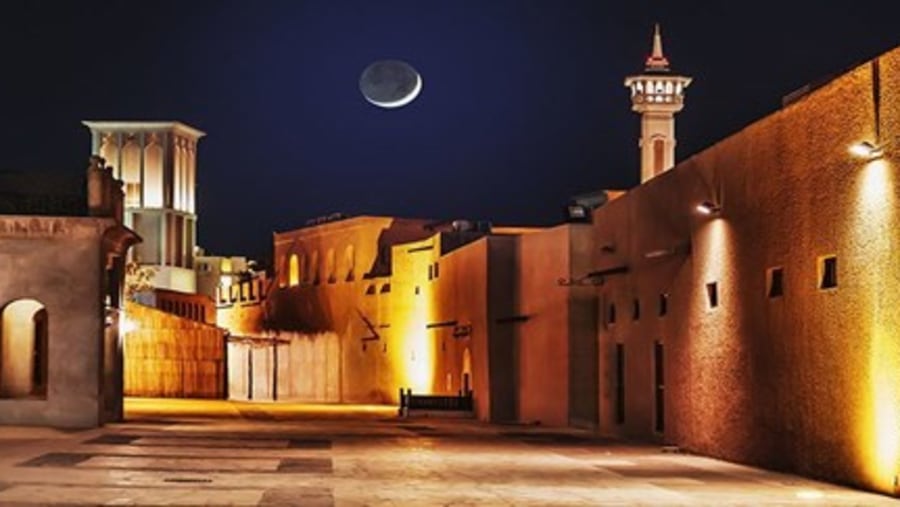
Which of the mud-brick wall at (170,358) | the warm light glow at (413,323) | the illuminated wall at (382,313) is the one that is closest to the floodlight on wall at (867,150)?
the illuminated wall at (382,313)

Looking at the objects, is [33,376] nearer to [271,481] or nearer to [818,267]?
[271,481]

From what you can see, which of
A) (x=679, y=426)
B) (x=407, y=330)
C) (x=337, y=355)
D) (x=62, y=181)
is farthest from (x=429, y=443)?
(x=337, y=355)

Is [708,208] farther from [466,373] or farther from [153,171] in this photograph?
[153,171]

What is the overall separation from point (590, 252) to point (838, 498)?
17.3 meters

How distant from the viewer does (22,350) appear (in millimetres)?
29438

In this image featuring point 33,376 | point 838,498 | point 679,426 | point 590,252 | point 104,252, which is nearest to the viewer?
point 838,498

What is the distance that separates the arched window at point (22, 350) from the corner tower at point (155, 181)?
5743cm

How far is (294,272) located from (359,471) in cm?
4736

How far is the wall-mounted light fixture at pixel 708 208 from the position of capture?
22109mm

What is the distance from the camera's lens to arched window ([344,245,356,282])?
5956 cm

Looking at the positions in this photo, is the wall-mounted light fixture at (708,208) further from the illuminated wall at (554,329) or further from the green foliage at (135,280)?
the green foliage at (135,280)

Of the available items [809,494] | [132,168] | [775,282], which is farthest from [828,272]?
[132,168]

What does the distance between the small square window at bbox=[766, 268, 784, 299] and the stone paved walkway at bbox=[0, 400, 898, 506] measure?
249cm

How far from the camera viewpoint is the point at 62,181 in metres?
27.8
